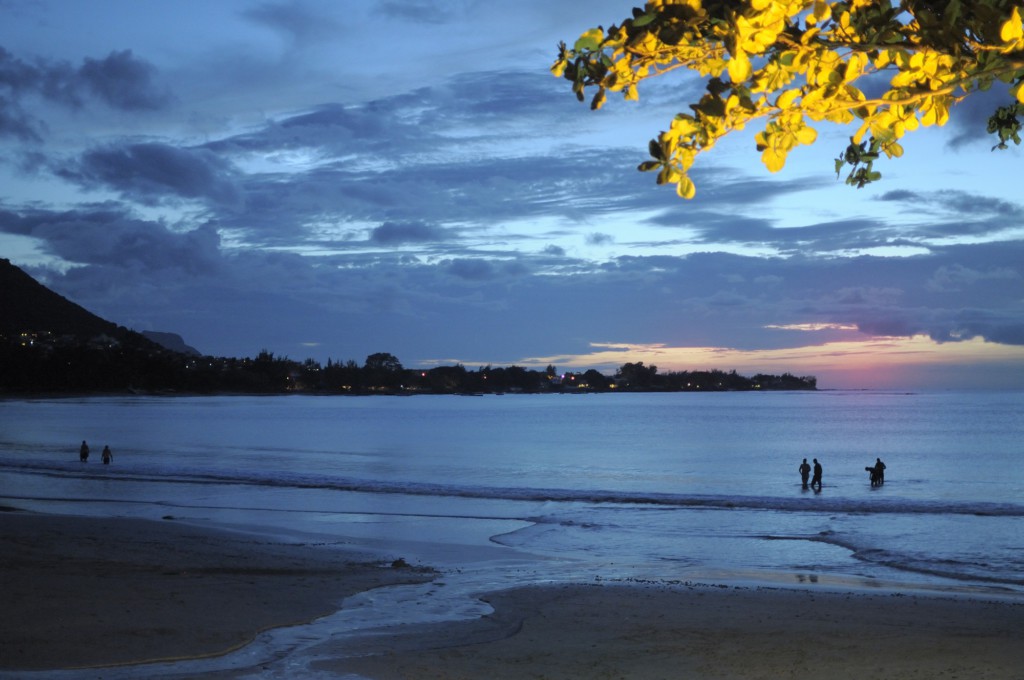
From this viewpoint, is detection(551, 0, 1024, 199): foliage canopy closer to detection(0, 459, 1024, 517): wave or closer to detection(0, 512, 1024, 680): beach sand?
detection(0, 512, 1024, 680): beach sand

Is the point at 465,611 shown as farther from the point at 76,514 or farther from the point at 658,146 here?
the point at 76,514

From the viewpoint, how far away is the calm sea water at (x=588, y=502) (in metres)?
21.6

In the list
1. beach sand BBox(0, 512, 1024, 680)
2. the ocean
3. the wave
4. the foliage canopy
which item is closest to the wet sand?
beach sand BBox(0, 512, 1024, 680)

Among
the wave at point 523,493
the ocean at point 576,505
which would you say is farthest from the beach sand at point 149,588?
the wave at point 523,493

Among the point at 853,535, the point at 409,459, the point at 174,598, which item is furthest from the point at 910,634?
the point at 409,459

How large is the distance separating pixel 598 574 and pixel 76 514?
16932 millimetres

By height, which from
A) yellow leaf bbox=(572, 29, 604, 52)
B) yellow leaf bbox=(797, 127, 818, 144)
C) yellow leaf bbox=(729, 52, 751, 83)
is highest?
yellow leaf bbox=(572, 29, 604, 52)

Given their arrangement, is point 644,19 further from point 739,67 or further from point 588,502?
point 588,502

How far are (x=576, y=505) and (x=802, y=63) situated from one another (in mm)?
33027

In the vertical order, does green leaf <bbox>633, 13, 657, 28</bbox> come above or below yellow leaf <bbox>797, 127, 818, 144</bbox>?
above

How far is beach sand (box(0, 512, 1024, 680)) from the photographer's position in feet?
37.0

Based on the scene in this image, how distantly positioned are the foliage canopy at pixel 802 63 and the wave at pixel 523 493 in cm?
3183

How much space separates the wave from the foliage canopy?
104 ft

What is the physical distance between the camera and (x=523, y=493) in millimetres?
40156
